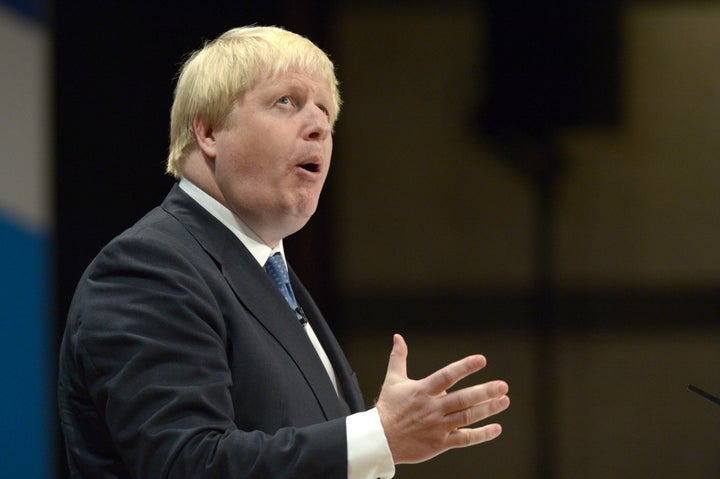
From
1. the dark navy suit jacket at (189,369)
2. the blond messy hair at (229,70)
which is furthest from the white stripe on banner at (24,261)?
the dark navy suit jacket at (189,369)

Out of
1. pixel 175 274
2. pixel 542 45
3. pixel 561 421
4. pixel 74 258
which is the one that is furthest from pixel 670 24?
pixel 175 274

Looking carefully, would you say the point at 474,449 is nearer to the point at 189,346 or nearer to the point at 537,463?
the point at 537,463

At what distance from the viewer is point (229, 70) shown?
165 centimetres

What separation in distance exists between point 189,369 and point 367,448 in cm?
25

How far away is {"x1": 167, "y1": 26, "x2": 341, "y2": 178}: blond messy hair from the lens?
1640 mm

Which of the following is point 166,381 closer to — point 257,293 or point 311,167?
point 257,293

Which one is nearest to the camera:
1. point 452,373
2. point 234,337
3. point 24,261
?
point 452,373

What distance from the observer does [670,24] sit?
3.28 m

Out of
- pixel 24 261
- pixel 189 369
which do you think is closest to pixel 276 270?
pixel 189 369

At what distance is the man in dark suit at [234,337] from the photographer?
132cm

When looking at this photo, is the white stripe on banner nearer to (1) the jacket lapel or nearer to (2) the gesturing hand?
(1) the jacket lapel

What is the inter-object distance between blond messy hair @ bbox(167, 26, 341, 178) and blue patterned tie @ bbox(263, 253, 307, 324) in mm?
219

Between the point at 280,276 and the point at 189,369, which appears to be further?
the point at 280,276

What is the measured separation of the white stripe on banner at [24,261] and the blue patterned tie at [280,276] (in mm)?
1317
